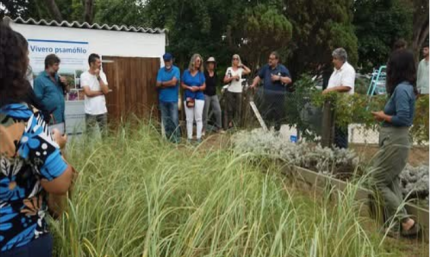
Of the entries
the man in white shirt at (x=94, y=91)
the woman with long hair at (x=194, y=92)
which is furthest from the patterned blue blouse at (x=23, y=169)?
the woman with long hair at (x=194, y=92)

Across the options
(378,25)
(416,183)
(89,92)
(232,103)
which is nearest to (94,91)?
(89,92)

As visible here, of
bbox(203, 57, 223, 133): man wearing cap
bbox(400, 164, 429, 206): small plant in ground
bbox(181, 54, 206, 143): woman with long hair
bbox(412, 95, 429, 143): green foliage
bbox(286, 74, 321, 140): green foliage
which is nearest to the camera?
bbox(400, 164, 429, 206): small plant in ground

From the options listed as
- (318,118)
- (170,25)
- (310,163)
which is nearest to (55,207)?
(310,163)

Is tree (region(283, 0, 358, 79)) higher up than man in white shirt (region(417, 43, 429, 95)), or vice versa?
tree (region(283, 0, 358, 79))

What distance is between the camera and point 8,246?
1.84m

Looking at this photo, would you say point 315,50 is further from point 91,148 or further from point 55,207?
point 55,207

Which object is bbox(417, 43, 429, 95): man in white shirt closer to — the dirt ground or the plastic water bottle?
the dirt ground

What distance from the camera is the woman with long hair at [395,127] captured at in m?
4.10

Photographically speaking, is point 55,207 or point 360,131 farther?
point 360,131

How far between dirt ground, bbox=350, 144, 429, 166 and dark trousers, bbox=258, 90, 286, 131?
5.17 feet

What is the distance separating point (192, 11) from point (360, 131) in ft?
38.0

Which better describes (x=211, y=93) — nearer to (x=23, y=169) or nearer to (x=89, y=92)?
(x=89, y=92)

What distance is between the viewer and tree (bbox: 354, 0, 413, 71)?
21219 mm

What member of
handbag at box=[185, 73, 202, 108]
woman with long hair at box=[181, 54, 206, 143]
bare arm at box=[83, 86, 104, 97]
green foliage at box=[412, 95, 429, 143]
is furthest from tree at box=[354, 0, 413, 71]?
green foliage at box=[412, 95, 429, 143]
